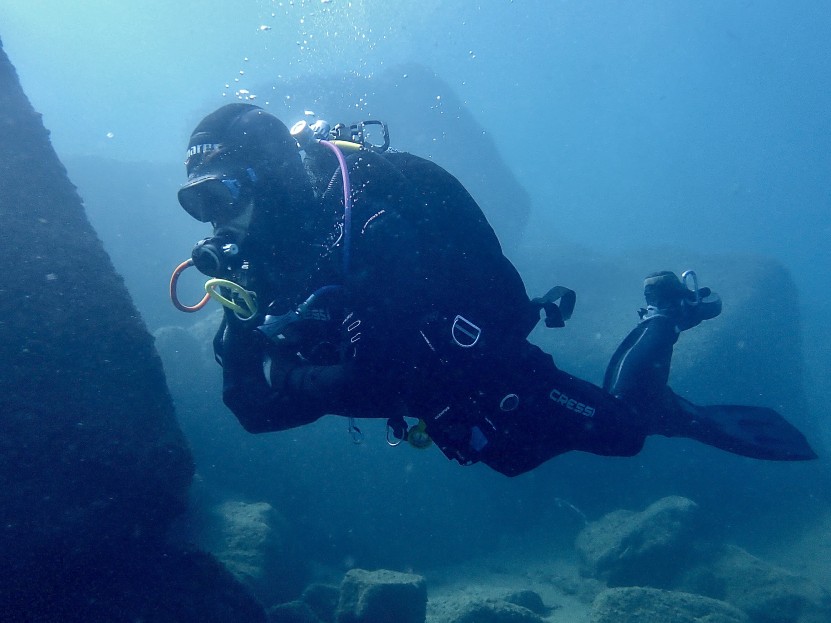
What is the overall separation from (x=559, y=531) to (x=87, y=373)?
10.6 metres

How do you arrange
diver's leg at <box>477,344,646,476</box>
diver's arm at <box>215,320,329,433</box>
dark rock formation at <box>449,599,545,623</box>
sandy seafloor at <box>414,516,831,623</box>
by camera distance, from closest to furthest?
1. diver's arm at <box>215,320,329,433</box>
2. diver's leg at <box>477,344,646,476</box>
3. dark rock formation at <box>449,599,545,623</box>
4. sandy seafloor at <box>414,516,831,623</box>

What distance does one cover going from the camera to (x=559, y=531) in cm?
1143

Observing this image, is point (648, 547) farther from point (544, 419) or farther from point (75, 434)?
point (75, 434)

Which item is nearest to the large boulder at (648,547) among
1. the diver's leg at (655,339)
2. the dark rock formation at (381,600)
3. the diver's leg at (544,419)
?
the dark rock formation at (381,600)

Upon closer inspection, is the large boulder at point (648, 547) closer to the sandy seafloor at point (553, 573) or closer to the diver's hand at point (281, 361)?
the sandy seafloor at point (553, 573)

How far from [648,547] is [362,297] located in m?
8.45

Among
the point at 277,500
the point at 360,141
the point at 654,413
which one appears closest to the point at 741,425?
the point at 654,413

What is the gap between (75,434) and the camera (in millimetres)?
3805

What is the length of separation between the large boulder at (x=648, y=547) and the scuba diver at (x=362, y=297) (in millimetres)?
6756

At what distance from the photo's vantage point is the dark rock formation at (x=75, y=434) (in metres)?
3.54

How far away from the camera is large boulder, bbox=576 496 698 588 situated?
8.50m

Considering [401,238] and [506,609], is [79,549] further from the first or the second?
[506,609]

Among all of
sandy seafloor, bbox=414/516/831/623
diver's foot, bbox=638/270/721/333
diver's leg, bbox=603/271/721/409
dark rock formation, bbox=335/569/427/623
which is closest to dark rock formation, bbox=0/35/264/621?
dark rock formation, bbox=335/569/427/623

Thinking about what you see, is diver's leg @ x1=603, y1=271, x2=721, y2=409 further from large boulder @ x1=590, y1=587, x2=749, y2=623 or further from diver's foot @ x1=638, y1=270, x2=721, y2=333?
large boulder @ x1=590, y1=587, x2=749, y2=623
